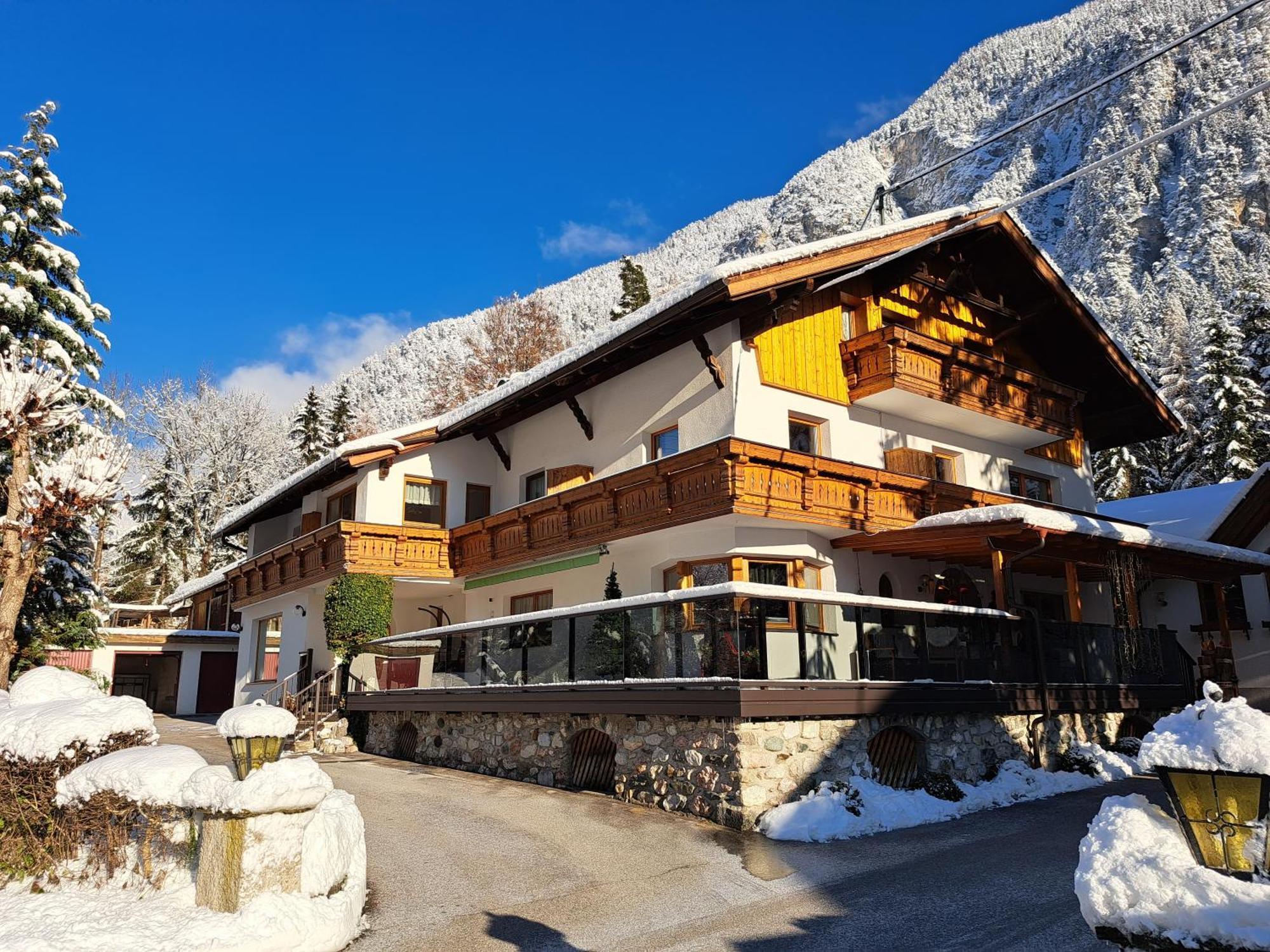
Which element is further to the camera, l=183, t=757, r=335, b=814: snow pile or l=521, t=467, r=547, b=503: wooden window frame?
l=521, t=467, r=547, b=503: wooden window frame

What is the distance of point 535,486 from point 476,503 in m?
1.94

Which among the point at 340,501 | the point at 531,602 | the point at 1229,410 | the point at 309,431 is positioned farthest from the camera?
the point at 309,431

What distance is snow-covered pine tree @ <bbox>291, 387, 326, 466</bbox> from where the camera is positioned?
47.4m

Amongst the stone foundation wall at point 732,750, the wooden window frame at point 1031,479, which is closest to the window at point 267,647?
the stone foundation wall at point 732,750

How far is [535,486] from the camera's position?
22812mm

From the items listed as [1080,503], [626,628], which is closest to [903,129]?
[1080,503]

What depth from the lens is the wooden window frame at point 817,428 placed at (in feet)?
59.2

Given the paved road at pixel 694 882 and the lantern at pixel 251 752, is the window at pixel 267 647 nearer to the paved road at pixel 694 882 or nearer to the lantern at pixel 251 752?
the paved road at pixel 694 882

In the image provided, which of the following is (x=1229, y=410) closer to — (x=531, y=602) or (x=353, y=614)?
(x=531, y=602)

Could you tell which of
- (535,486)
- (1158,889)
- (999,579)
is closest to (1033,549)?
(999,579)

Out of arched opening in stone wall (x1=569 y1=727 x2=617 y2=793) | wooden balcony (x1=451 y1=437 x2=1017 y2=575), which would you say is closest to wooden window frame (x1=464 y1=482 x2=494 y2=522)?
wooden balcony (x1=451 y1=437 x2=1017 y2=575)

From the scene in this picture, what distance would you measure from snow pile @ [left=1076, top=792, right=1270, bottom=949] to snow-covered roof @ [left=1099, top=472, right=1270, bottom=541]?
2042 centimetres

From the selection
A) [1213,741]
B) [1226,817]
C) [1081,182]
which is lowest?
[1226,817]

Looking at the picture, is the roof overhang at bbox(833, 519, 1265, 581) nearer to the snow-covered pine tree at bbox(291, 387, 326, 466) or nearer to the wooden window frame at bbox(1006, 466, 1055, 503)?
the wooden window frame at bbox(1006, 466, 1055, 503)
